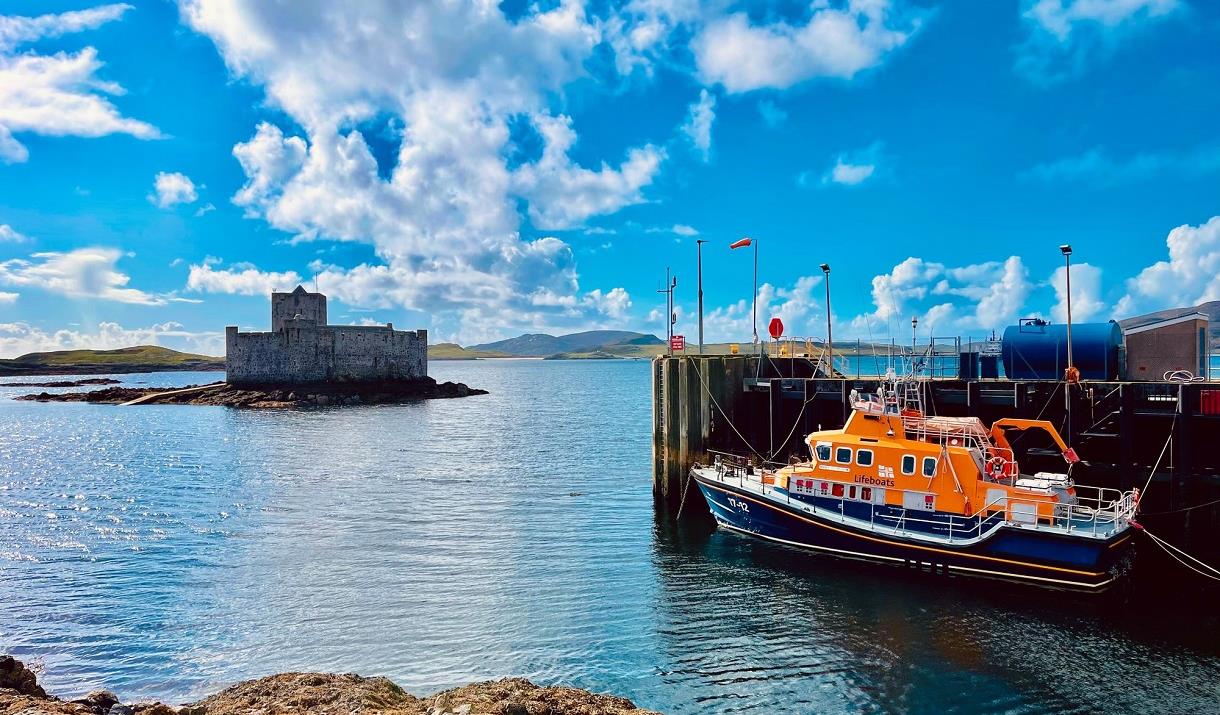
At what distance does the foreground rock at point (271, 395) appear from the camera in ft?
259

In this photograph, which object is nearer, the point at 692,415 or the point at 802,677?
the point at 802,677

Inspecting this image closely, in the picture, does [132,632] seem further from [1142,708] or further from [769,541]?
[1142,708]

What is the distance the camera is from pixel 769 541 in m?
21.8

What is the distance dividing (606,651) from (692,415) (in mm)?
13116

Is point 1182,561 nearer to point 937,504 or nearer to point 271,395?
point 937,504

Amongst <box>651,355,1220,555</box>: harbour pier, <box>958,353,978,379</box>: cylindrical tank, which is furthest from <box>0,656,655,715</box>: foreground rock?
<box>958,353,978,379</box>: cylindrical tank

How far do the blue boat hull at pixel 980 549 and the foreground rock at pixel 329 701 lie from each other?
1121 centimetres

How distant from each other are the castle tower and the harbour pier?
248ft

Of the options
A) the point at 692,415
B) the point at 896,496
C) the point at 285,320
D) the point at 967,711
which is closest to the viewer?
the point at 967,711

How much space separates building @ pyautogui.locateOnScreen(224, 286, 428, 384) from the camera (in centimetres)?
8569

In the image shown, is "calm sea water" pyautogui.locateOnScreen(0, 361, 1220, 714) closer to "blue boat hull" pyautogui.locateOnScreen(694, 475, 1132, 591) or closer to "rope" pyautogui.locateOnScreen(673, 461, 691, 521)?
"blue boat hull" pyautogui.locateOnScreen(694, 475, 1132, 591)

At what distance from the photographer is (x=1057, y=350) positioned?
80.8 ft

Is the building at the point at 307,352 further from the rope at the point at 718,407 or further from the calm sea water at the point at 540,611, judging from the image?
the rope at the point at 718,407

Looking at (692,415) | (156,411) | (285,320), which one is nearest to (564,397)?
(285,320)
